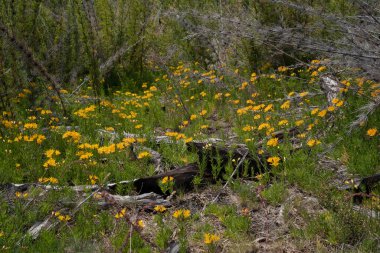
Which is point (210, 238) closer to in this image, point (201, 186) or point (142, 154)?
point (201, 186)

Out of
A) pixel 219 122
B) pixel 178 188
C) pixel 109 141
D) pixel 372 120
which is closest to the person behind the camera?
pixel 178 188

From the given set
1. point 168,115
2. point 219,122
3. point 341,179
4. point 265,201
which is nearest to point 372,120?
point 341,179

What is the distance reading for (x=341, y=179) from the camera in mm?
4391

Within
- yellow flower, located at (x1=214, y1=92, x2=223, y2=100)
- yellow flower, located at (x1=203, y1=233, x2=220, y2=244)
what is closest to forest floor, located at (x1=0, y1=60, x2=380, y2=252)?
yellow flower, located at (x1=203, y1=233, x2=220, y2=244)

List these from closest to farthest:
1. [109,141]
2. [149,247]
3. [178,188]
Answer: [149,247] < [178,188] < [109,141]

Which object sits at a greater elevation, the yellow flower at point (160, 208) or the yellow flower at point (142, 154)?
the yellow flower at point (160, 208)

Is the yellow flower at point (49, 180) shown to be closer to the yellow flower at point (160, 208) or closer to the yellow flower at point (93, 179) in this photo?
the yellow flower at point (93, 179)

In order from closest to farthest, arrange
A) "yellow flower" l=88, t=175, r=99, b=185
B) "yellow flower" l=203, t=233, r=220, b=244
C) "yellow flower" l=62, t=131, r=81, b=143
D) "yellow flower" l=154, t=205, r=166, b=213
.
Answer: "yellow flower" l=203, t=233, r=220, b=244
"yellow flower" l=154, t=205, r=166, b=213
"yellow flower" l=88, t=175, r=99, b=185
"yellow flower" l=62, t=131, r=81, b=143

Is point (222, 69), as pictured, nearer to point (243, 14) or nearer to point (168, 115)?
point (243, 14)

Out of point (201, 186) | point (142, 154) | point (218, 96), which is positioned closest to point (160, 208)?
point (201, 186)

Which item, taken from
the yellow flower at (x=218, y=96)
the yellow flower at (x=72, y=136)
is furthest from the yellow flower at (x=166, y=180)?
the yellow flower at (x=218, y=96)

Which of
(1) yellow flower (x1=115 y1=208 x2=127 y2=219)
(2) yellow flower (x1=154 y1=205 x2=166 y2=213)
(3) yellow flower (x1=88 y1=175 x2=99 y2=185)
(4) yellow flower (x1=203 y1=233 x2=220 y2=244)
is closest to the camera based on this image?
(4) yellow flower (x1=203 y1=233 x2=220 y2=244)

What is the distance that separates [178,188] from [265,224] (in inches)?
40.4

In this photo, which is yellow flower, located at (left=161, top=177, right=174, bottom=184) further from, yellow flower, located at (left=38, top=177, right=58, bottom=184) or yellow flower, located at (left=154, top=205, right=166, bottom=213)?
yellow flower, located at (left=38, top=177, right=58, bottom=184)
